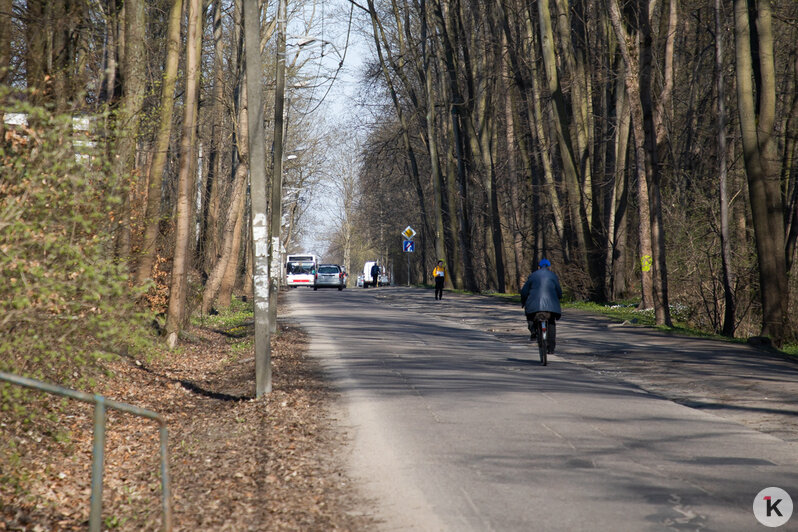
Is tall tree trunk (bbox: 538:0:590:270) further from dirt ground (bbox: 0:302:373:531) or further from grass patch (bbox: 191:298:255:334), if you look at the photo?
dirt ground (bbox: 0:302:373:531)

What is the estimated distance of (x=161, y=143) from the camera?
17.8m

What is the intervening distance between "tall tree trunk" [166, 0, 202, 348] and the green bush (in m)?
9.94

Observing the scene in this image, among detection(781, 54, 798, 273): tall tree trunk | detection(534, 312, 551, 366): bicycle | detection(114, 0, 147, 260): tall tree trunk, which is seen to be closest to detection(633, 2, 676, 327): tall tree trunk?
detection(781, 54, 798, 273): tall tree trunk

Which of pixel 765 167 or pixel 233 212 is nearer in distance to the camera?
pixel 765 167

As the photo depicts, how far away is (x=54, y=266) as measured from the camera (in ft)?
25.9

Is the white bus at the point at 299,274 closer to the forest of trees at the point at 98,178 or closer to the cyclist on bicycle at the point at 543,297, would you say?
the forest of trees at the point at 98,178

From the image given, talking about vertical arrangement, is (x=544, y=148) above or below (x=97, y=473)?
above

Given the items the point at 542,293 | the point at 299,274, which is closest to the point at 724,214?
the point at 542,293

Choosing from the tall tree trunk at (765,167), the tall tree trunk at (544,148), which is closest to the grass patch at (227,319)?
the tall tree trunk at (765,167)

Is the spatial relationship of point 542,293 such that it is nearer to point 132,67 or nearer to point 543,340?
point 543,340

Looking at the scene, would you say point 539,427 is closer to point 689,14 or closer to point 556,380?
point 556,380

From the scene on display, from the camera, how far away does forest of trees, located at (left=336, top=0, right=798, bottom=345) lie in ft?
66.1

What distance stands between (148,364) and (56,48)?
5.86 m

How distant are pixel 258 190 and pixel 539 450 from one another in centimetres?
530
